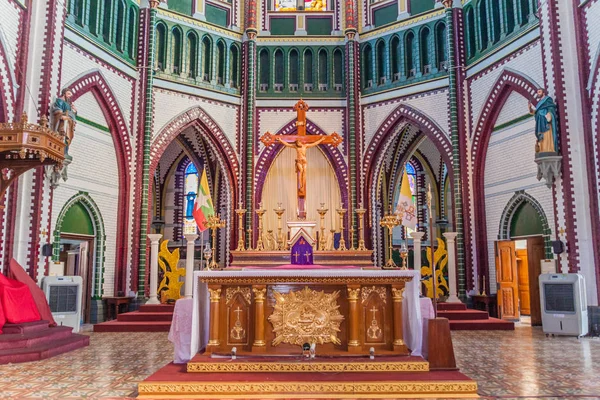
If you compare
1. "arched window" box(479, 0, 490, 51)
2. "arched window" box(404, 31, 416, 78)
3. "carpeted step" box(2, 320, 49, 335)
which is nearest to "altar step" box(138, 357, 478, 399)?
"carpeted step" box(2, 320, 49, 335)

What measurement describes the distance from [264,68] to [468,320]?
1143cm

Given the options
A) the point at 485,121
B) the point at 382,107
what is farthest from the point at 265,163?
the point at 485,121

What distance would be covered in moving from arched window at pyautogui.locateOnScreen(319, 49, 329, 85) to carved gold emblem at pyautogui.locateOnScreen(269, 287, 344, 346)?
43.4ft

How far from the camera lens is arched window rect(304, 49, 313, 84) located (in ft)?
63.2

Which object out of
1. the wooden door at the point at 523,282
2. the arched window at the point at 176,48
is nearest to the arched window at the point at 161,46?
the arched window at the point at 176,48

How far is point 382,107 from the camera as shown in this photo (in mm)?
18453

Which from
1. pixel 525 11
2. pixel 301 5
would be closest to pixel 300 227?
pixel 525 11

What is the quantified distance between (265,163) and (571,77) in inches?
394

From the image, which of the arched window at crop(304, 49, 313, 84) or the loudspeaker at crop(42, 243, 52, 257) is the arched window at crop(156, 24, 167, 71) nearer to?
the arched window at crop(304, 49, 313, 84)

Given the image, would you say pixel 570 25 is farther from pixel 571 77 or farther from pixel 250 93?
pixel 250 93

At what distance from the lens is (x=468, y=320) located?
13.3 metres

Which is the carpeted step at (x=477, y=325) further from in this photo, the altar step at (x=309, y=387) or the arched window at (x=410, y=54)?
the arched window at (x=410, y=54)

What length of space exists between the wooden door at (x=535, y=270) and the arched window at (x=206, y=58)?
11675mm

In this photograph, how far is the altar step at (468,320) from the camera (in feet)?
41.7
